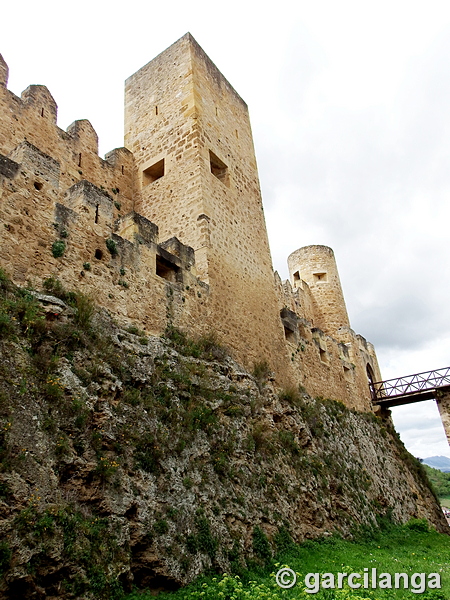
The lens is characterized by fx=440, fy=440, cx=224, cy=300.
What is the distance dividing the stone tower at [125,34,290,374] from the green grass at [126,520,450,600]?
4.26 meters

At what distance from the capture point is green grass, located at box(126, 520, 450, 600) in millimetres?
5078

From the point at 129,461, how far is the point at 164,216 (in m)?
7.20

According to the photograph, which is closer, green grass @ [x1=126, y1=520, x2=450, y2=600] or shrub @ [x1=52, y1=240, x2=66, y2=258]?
green grass @ [x1=126, y1=520, x2=450, y2=600]

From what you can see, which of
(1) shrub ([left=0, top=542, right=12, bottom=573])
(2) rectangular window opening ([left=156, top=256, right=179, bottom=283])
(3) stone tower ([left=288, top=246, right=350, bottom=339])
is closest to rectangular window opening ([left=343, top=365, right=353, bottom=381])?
(3) stone tower ([left=288, top=246, right=350, bottom=339])

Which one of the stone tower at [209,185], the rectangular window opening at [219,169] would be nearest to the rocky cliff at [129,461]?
the stone tower at [209,185]

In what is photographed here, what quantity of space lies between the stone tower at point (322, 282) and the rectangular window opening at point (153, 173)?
9192 mm

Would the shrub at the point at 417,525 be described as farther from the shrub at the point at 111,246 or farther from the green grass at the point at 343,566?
the shrub at the point at 111,246

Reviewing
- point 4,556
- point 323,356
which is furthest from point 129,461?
point 323,356

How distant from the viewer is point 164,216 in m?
11.4

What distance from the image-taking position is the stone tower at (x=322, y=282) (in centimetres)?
1988

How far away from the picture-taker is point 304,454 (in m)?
9.98

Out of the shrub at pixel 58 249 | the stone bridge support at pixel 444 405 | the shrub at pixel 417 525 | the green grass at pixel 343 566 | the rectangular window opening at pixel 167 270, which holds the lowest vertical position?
the green grass at pixel 343 566

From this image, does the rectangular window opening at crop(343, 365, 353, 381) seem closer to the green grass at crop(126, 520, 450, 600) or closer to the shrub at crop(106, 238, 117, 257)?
the green grass at crop(126, 520, 450, 600)

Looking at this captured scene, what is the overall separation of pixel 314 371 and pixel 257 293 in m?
3.84
